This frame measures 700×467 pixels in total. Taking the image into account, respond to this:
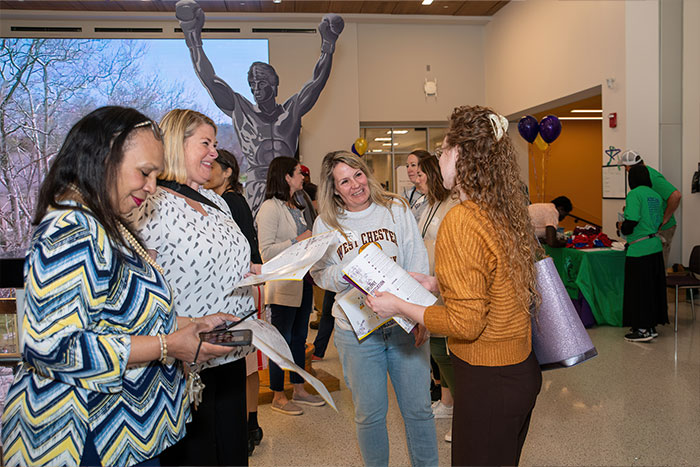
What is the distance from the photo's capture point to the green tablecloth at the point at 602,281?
17.4 feet

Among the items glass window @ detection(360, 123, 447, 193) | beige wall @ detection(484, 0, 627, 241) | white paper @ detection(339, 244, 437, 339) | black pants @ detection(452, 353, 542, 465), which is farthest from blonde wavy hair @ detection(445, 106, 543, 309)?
glass window @ detection(360, 123, 447, 193)

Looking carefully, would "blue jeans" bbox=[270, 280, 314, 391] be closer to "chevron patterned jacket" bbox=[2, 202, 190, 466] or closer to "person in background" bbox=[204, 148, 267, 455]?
"person in background" bbox=[204, 148, 267, 455]

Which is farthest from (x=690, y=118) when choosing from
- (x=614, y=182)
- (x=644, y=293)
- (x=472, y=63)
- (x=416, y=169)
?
(x=472, y=63)

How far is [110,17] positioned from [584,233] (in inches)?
349

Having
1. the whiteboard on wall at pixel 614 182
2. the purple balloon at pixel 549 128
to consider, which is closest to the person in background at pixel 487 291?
the whiteboard on wall at pixel 614 182

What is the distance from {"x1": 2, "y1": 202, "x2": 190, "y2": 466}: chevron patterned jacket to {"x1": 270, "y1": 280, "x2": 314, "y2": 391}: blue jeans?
2.23 metres

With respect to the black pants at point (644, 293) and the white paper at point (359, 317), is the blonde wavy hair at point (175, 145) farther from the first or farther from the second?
the black pants at point (644, 293)

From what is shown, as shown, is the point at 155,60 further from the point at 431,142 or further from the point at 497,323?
the point at 497,323

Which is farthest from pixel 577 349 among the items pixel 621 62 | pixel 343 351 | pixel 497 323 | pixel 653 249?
pixel 621 62

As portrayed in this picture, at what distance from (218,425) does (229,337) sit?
567mm

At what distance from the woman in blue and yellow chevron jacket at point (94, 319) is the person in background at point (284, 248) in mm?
2093

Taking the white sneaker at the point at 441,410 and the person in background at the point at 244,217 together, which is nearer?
the person in background at the point at 244,217

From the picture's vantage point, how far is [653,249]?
4926 mm

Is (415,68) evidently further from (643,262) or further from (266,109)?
(643,262)
